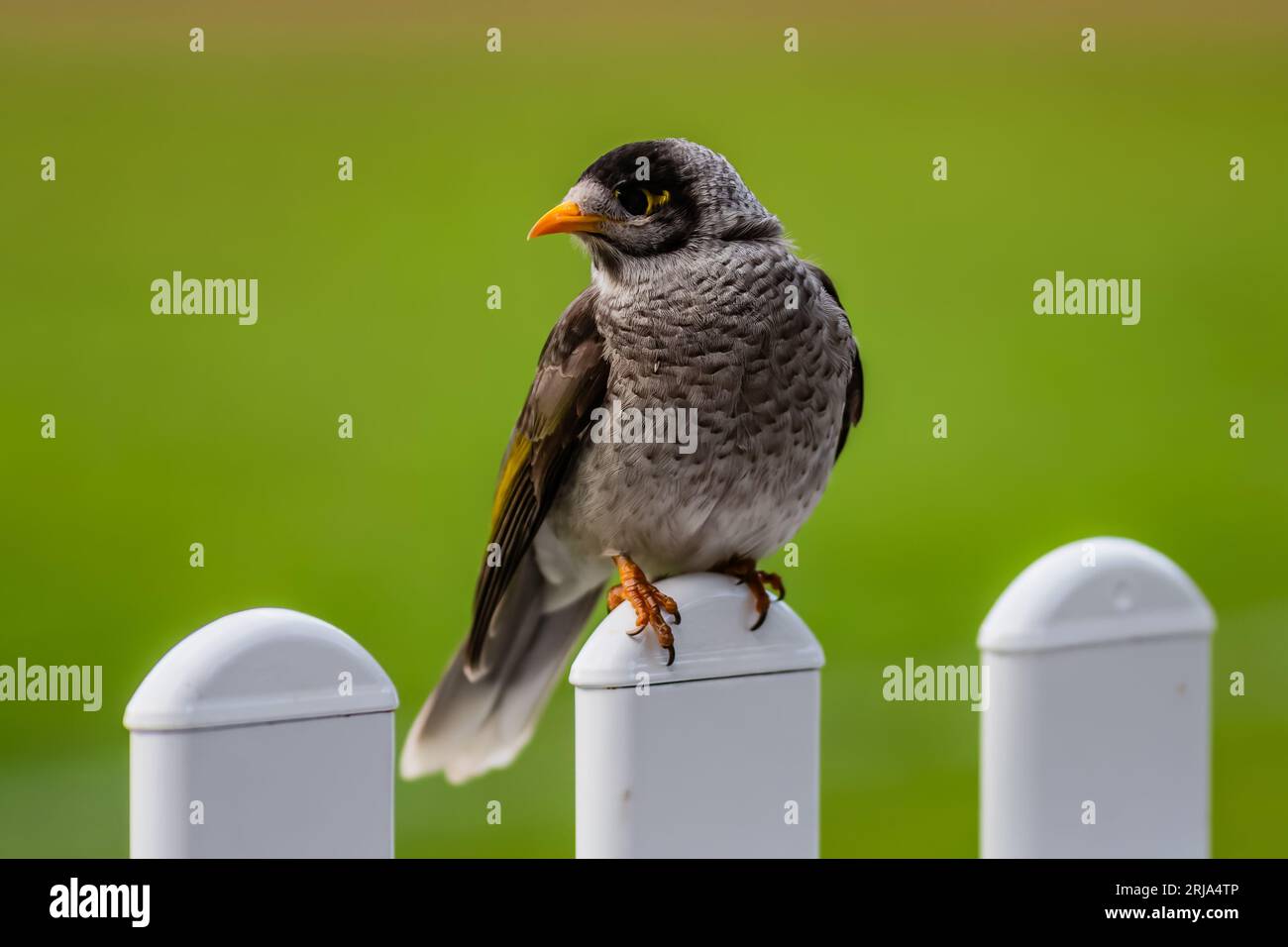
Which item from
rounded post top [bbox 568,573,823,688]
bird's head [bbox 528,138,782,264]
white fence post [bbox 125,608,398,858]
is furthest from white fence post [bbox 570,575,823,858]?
bird's head [bbox 528,138,782,264]

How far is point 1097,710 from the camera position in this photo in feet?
8.09

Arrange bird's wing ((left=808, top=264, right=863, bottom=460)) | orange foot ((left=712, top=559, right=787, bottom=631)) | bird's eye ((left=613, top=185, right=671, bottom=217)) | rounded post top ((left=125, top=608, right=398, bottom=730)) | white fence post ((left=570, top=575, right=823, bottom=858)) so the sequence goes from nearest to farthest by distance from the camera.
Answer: rounded post top ((left=125, top=608, right=398, bottom=730))
white fence post ((left=570, top=575, right=823, bottom=858))
orange foot ((left=712, top=559, right=787, bottom=631))
bird's eye ((left=613, top=185, right=671, bottom=217))
bird's wing ((left=808, top=264, right=863, bottom=460))

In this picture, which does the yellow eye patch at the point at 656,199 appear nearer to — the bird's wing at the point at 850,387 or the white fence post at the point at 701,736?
the bird's wing at the point at 850,387

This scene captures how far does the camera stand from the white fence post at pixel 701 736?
2.11 metres

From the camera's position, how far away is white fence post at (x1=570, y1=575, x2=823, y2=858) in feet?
6.91

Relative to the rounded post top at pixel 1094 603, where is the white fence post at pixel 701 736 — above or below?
below

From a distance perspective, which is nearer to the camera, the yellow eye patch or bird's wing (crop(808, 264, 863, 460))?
the yellow eye patch

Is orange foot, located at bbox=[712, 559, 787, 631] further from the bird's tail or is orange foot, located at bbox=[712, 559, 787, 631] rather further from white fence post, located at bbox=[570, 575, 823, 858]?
the bird's tail

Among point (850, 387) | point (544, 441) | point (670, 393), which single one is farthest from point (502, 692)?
point (850, 387)

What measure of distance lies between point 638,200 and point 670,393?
38cm

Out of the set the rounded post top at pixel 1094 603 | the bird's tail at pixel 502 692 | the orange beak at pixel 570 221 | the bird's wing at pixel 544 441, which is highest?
the orange beak at pixel 570 221

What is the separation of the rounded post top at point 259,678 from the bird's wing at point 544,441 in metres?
0.80

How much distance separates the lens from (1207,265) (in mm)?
8578

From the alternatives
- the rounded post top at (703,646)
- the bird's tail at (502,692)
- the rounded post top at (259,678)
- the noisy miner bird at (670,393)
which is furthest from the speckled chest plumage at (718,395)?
the rounded post top at (259,678)
